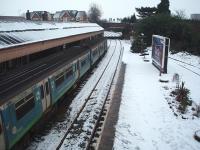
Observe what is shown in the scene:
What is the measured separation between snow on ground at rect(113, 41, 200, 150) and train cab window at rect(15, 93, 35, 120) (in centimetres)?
360

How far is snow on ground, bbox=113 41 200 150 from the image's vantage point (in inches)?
405

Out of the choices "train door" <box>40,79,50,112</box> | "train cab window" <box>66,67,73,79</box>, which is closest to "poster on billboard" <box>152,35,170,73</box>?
"train cab window" <box>66,67,73,79</box>

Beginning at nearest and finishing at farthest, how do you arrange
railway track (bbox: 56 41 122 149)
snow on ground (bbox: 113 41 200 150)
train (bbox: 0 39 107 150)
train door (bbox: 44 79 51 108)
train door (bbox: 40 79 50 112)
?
train (bbox: 0 39 107 150), snow on ground (bbox: 113 41 200 150), railway track (bbox: 56 41 122 149), train door (bbox: 40 79 50 112), train door (bbox: 44 79 51 108)

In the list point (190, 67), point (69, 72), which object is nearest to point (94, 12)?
point (190, 67)

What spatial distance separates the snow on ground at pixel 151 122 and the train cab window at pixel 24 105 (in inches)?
142

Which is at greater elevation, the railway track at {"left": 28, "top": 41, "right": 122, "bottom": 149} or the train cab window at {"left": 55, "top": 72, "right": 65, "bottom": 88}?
the train cab window at {"left": 55, "top": 72, "right": 65, "bottom": 88}

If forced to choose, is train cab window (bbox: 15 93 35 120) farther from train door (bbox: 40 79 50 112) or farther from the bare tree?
the bare tree

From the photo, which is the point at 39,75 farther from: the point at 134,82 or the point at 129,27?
the point at 129,27

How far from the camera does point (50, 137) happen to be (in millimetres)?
10828

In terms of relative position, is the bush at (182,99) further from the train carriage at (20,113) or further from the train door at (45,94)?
the train carriage at (20,113)

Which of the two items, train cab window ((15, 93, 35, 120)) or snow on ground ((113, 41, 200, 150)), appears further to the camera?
snow on ground ((113, 41, 200, 150))

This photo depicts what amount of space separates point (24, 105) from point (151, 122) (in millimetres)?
6137

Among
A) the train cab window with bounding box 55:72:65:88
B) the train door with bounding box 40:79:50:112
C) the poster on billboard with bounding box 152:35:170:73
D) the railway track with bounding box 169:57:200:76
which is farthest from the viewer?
the railway track with bounding box 169:57:200:76

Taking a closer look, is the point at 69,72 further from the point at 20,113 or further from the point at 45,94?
the point at 20,113
